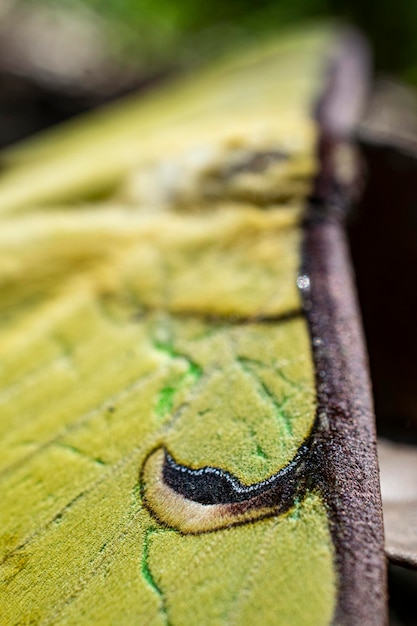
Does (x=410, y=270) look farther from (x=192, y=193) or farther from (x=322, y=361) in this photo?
(x=322, y=361)

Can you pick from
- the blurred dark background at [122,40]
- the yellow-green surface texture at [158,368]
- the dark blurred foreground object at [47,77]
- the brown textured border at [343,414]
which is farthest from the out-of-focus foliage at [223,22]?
the brown textured border at [343,414]

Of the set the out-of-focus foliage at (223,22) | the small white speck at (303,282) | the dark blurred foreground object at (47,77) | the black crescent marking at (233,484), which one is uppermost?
the out-of-focus foliage at (223,22)

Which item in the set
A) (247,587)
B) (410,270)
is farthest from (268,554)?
(410,270)

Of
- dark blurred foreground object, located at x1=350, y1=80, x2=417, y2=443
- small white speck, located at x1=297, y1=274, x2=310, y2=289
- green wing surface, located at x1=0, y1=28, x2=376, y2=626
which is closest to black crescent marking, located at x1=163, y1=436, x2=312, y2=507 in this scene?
green wing surface, located at x1=0, y1=28, x2=376, y2=626

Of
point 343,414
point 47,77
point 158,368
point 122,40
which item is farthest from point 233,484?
point 122,40

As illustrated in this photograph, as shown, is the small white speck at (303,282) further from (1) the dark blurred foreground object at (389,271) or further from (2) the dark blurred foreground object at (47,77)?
(2) the dark blurred foreground object at (47,77)

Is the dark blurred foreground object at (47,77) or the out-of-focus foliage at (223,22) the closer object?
the dark blurred foreground object at (47,77)
